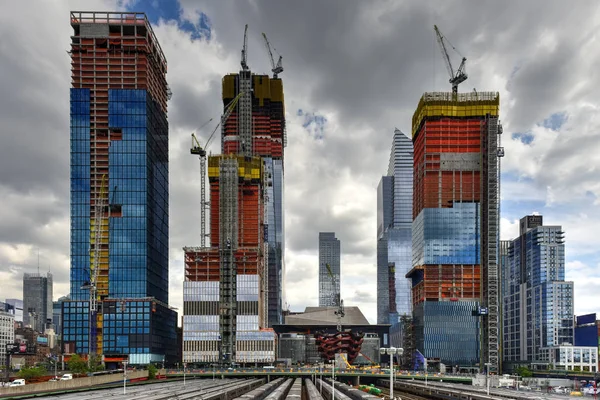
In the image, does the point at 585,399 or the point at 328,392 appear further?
the point at 328,392

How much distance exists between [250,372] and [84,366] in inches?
2138

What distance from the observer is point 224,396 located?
97812 mm

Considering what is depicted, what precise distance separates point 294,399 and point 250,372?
11112 centimetres

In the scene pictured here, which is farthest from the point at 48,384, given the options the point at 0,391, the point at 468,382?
the point at 468,382

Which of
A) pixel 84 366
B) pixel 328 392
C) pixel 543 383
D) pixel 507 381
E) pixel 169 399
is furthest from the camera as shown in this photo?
pixel 84 366

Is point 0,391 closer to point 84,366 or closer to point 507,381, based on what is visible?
point 84,366

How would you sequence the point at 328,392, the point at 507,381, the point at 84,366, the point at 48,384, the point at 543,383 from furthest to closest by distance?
Answer: the point at 84,366 < the point at 543,383 < the point at 507,381 < the point at 328,392 < the point at 48,384

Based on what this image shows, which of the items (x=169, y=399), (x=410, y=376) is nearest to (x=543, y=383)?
(x=410, y=376)

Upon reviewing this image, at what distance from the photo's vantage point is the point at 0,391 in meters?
97.2

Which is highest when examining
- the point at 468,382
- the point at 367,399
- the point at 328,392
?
the point at 367,399

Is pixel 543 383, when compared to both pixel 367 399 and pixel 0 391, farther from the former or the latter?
pixel 0 391

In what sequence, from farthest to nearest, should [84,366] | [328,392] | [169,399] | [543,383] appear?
1. [84,366]
2. [543,383]
3. [328,392]
4. [169,399]

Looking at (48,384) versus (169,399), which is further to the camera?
(48,384)

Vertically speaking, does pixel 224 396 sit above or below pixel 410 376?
above
